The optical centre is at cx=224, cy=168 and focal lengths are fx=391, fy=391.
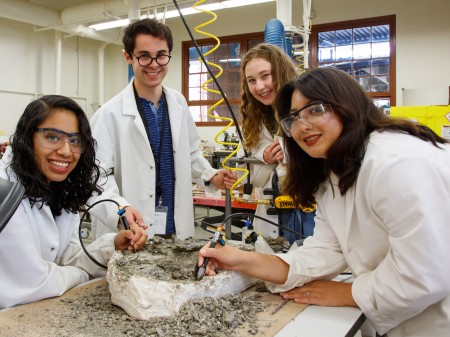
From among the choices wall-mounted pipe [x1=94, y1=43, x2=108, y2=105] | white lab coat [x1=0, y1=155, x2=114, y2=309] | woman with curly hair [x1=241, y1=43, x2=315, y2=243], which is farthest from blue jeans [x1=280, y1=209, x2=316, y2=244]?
wall-mounted pipe [x1=94, y1=43, x2=108, y2=105]

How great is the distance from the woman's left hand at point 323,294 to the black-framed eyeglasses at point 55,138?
824 millimetres

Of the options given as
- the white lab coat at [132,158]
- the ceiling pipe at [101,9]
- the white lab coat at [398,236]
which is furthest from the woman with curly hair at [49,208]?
the ceiling pipe at [101,9]

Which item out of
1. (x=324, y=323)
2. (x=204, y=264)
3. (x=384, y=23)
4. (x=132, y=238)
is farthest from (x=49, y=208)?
(x=384, y=23)

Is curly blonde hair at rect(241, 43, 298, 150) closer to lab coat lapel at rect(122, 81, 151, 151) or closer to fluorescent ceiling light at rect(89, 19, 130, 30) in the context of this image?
lab coat lapel at rect(122, 81, 151, 151)

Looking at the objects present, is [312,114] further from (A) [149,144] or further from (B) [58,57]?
(B) [58,57]

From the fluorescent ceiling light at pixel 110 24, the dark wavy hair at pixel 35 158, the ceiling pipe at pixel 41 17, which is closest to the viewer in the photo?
the dark wavy hair at pixel 35 158

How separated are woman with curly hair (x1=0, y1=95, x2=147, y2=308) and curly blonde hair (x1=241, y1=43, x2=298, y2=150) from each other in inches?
32.3

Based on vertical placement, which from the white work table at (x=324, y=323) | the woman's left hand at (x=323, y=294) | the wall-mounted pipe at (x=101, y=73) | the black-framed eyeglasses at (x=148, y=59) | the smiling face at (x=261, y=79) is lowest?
the white work table at (x=324, y=323)

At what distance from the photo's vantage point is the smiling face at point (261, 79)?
72.2 inches

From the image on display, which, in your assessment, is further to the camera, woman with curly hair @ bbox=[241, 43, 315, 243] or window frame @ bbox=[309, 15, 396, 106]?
window frame @ bbox=[309, 15, 396, 106]

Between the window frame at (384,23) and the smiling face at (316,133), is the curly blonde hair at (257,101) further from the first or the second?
the window frame at (384,23)

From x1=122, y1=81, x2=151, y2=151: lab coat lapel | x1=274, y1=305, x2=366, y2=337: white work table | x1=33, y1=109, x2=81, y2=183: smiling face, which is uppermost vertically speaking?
x1=122, y1=81, x2=151, y2=151: lab coat lapel

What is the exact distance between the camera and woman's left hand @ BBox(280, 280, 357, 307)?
42.9 inches

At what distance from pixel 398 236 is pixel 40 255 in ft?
3.38
